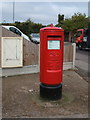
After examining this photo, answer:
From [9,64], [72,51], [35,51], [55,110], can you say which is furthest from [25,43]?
[55,110]

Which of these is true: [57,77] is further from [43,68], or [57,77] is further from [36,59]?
[36,59]

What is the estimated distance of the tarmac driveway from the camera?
12.5ft

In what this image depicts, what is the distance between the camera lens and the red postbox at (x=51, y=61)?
437 centimetres

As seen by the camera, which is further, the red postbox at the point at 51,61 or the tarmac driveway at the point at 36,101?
the red postbox at the point at 51,61

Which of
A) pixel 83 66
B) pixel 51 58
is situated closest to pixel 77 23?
pixel 83 66

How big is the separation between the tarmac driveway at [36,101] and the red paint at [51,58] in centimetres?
56

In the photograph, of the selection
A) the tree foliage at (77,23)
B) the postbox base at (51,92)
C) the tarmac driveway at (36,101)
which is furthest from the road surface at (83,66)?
the tree foliage at (77,23)

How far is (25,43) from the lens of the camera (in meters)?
6.67

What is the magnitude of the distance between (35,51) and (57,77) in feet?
8.86

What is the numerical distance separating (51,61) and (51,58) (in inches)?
2.9

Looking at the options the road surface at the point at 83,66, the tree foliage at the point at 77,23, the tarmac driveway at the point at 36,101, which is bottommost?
the tarmac driveway at the point at 36,101

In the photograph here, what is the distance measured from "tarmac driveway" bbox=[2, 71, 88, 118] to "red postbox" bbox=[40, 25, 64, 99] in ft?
0.87

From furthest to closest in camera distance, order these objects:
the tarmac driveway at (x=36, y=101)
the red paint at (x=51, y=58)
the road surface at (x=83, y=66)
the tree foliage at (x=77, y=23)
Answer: the tree foliage at (x=77, y=23) < the road surface at (x=83, y=66) < the red paint at (x=51, y=58) < the tarmac driveway at (x=36, y=101)

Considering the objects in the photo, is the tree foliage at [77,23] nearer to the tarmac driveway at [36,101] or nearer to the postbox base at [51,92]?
the tarmac driveway at [36,101]
